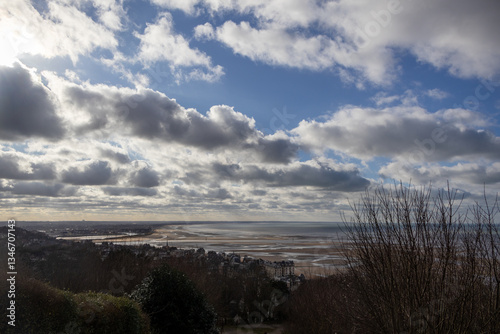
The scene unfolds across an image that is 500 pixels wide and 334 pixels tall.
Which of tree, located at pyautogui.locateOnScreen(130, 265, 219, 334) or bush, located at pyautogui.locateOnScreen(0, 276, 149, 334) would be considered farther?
tree, located at pyautogui.locateOnScreen(130, 265, 219, 334)

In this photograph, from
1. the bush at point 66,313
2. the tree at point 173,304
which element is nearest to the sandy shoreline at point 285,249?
the tree at point 173,304

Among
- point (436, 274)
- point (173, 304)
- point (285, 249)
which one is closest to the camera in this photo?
point (436, 274)

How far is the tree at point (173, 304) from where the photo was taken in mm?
14867

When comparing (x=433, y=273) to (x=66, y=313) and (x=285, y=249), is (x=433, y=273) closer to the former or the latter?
(x=66, y=313)

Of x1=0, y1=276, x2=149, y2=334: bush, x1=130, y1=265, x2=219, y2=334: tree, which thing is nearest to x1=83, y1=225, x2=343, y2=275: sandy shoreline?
x1=130, y1=265, x2=219, y2=334: tree

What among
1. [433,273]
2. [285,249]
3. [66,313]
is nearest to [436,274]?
[433,273]

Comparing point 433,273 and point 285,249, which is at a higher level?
point 433,273

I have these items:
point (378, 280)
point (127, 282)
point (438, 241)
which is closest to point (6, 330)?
point (378, 280)

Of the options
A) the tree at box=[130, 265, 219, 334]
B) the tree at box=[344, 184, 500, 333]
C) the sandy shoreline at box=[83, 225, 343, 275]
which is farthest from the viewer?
the sandy shoreline at box=[83, 225, 343, 275]

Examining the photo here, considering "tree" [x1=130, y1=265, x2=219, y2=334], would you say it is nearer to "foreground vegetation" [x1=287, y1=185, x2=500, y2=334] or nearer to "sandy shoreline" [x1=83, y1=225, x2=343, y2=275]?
"foreground vegetation" [x1=287, y1=185, x2=500, y2=334]

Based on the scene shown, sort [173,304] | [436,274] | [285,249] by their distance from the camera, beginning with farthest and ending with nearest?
[285,249]
[173,304]
[436,274]

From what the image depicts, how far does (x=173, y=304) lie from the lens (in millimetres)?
15062

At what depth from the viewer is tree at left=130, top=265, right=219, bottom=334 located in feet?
48.8

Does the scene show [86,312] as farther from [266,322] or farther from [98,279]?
[266,322]
